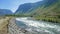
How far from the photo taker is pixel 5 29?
10508 mm

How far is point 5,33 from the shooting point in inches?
390

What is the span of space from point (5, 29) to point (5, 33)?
0.64 m

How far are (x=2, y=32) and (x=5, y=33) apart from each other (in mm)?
250

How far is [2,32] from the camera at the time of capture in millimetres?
10023

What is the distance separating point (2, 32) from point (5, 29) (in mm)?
522
